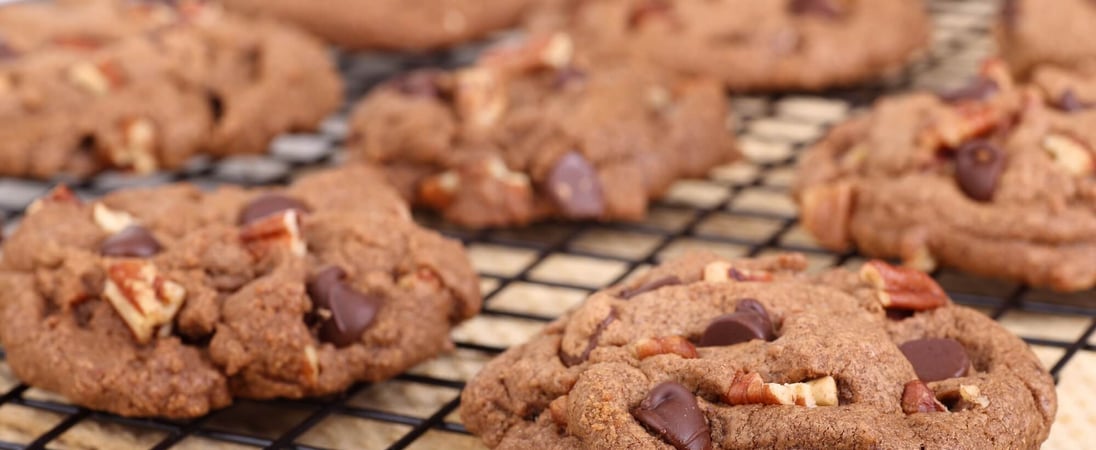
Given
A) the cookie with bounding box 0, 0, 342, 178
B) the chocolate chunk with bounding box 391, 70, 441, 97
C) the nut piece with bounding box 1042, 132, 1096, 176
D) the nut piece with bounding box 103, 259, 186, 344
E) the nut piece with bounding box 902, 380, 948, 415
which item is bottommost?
the nut piece with bounding box 902, 380, 948, 415

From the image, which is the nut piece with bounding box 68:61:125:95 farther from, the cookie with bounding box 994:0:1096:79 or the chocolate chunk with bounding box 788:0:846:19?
the cookie with bounding box 994:0:1096:79

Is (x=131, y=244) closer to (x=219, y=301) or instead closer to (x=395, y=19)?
(x=219, y=301)

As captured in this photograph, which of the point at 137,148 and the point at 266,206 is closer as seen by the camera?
the point at 266,206

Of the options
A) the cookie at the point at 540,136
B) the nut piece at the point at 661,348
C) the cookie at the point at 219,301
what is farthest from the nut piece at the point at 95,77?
the nut piece at the point at 661,348

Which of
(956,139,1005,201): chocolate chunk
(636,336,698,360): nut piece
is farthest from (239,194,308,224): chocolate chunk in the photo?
(956,139,1005,201): chocolate chunk

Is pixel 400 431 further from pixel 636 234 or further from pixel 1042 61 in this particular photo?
pixel 1042 61

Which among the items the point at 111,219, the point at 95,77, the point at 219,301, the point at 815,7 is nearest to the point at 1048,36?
the point at 815,7

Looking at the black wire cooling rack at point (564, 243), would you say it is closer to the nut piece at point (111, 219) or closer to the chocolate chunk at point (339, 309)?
the chocolate chunk at point (339, 309)
